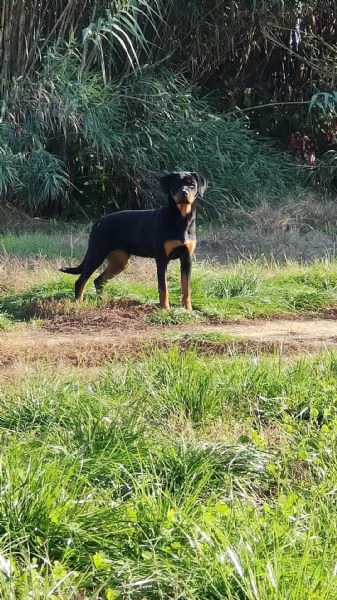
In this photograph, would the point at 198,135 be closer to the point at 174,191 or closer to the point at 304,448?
the point at 174,191

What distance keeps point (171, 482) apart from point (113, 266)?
487 cm

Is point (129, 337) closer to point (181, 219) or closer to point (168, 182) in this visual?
point (181, 219)

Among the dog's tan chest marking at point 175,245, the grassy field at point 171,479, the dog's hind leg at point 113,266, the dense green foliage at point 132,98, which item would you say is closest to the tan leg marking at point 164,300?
the dog's tan chest marking at point 175,245

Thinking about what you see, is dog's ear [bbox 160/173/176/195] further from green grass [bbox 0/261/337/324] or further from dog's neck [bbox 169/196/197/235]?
green grass [bbox 0/261/337/324]

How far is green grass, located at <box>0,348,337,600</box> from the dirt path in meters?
1.06

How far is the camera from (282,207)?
12719 mm

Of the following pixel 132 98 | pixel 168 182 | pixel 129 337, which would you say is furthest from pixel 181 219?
pixel 132 98

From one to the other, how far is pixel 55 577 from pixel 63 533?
282 mm

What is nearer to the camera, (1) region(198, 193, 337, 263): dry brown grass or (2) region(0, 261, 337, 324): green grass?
(2) region(0, 261, 337, 324): green grass

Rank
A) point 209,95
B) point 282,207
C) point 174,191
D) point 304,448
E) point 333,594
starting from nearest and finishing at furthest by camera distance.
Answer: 1. point 333,594
2. point 304,448
3. point 174,191
4. point 282,207
5. point 209,95

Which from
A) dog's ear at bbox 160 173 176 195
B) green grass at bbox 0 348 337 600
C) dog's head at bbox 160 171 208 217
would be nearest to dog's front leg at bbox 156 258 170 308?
dog's head at bbox 160 171 208 217

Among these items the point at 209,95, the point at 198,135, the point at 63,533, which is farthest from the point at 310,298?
the point at 209,95

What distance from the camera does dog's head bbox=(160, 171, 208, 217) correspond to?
725cm

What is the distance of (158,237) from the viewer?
7500mm
